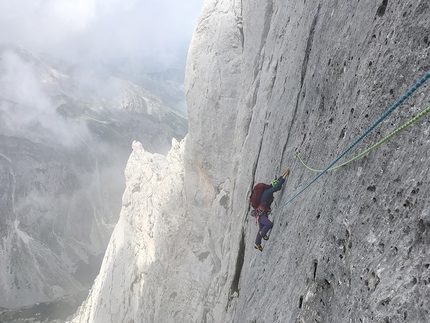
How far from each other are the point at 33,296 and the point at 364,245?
118 m

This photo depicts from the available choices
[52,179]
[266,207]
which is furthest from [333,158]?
[52,179]

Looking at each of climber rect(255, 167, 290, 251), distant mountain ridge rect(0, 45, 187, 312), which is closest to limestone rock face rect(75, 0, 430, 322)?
climber rect(255, 167, 290, 251)

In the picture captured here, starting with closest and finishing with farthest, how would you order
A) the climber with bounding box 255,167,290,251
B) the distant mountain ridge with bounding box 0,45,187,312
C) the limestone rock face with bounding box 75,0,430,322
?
the limestone rock face with bounding box 75,0,430,322 → the climber with bounding box 255,167,290,251 → the distant mountain ridge with bounding box 0,45,187,312

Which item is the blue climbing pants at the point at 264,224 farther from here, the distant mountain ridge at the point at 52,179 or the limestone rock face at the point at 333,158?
the distant mountain ridge at the point at 52,179

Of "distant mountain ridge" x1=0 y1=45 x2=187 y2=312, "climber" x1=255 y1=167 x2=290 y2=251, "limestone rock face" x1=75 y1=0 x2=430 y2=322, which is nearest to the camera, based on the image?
"limestone rock face" x1=75 y1=0 x2=430 y2=322

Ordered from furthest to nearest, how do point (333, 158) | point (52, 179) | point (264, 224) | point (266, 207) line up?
point (52, 179), point (266, 207), point (264, 224), point (333, 158)

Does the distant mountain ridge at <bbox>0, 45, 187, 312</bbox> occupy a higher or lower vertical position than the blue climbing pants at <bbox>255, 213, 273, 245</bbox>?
higher

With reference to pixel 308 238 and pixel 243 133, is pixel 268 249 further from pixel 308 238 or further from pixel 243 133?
pixel 243 133

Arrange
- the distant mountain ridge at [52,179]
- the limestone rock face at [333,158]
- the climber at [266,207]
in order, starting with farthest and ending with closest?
1. the distant mountain ridge at [52,179]
2. the climber at [266,207]
3. the limestone rock face at [333,158]

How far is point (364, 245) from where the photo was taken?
3.52m

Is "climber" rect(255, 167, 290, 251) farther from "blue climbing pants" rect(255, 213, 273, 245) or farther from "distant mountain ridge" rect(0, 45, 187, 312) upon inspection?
"distant mountain ridge" rect(0, 45, 187, 312)

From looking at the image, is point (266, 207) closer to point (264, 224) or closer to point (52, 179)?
point (264, 224)

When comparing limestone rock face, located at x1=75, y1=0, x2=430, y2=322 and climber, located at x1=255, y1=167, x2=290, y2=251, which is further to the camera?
climber, located at x1=255, y1=167, x2=290, y2=251

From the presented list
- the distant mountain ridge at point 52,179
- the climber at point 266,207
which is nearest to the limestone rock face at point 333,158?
the climber at point 266,207
